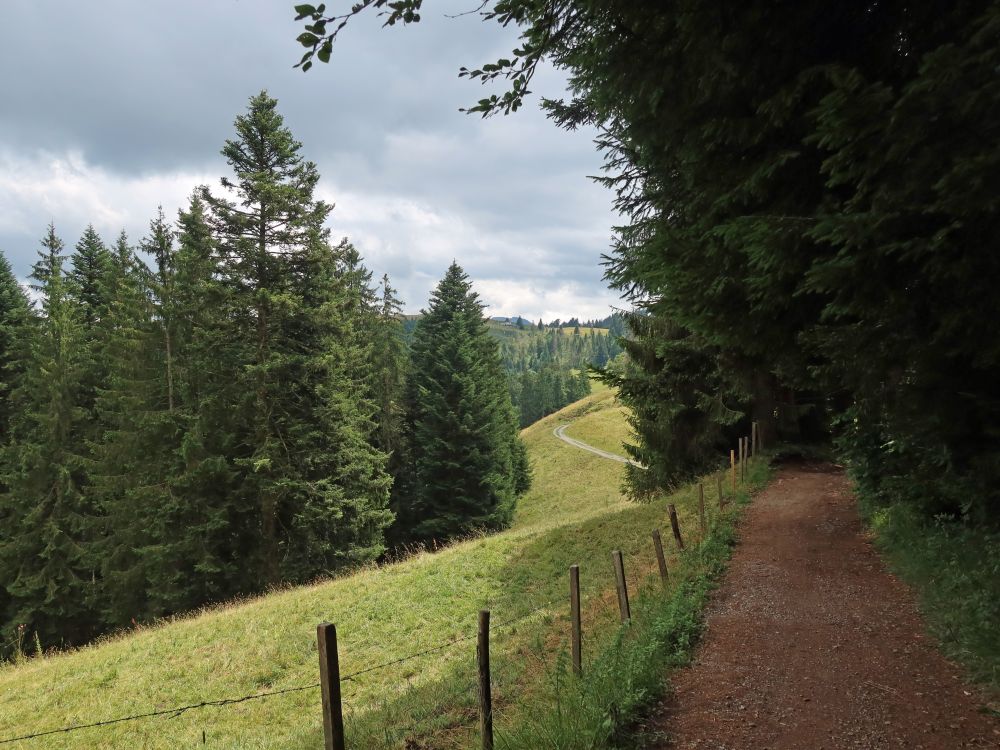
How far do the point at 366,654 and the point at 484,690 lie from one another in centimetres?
800

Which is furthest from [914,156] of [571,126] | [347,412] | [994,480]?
[347,412]

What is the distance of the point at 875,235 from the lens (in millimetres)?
3242

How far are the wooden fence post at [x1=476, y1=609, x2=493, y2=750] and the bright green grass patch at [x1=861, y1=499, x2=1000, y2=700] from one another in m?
4.43

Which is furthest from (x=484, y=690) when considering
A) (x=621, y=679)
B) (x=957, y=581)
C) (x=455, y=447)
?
(x=455, y=447)

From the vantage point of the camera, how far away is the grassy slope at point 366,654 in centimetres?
768

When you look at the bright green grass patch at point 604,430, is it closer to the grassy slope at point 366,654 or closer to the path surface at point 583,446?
the path surface at point 583,446

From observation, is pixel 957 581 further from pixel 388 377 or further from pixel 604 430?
pixel 604 430

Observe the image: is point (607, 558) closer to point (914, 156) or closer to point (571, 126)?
point (571, 126)

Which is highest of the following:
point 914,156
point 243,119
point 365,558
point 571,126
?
point 243,119

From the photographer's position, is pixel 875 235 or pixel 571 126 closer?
pixel 875 235

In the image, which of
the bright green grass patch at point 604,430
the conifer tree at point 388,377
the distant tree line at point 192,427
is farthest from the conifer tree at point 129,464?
the bright green grass patch at point 604,430

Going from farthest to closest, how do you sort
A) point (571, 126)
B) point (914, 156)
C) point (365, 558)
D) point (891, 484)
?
point (365, 558), point (571, 126), point (891, 484), point (914, 156)

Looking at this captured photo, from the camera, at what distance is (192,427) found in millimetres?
20344

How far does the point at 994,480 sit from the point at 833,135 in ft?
12.7
